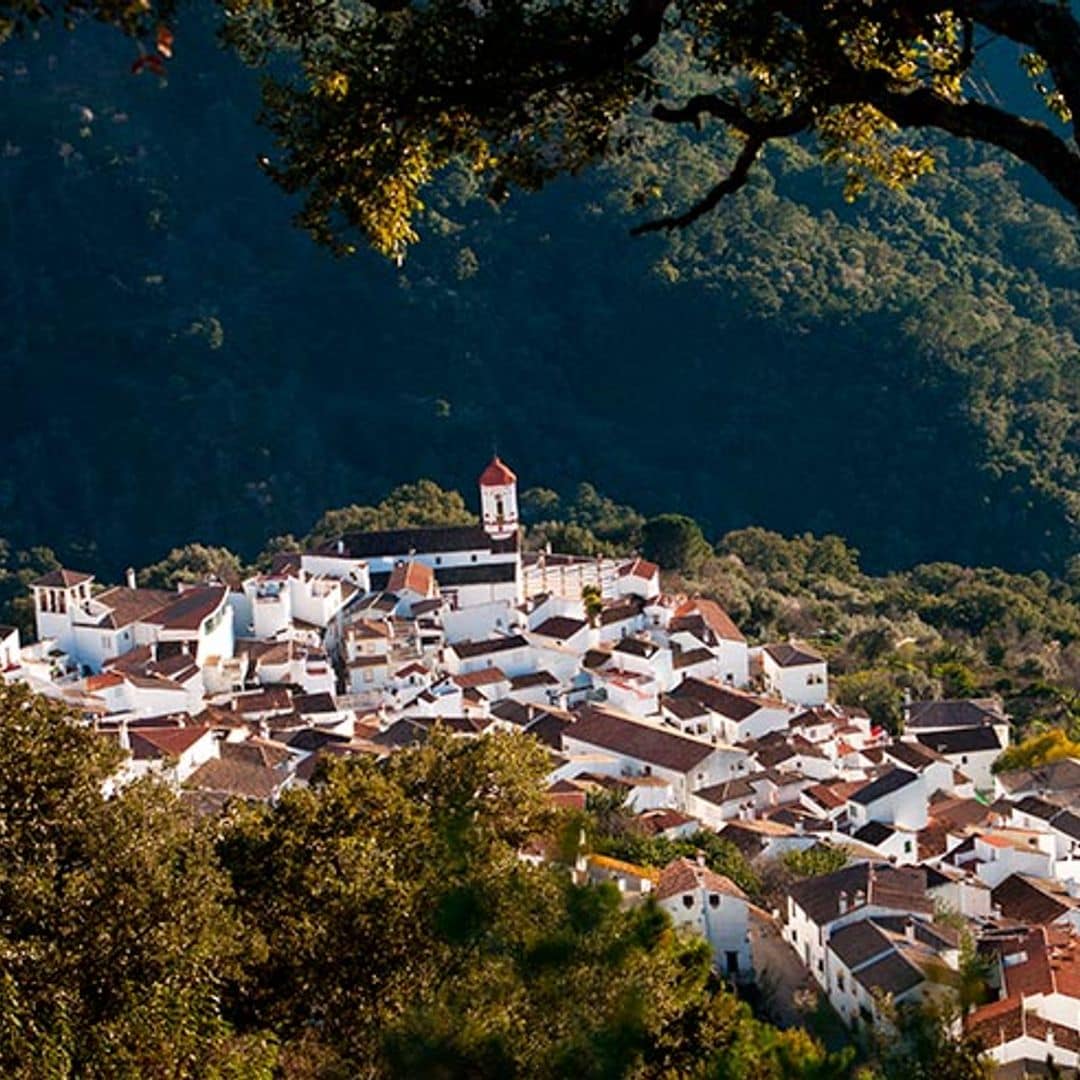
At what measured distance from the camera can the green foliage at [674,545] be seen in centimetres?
4422

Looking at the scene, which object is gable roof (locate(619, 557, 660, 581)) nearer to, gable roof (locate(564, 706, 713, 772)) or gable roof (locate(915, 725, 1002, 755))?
gable roof (locate(915, 725, 1002, 755))

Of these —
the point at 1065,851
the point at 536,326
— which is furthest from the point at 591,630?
the point at 536,326

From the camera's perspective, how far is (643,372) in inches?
2594

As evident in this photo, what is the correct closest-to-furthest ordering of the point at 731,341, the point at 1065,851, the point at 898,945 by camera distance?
1. the point at 898,945
2. the point at 1065,851
3. the point at 731,341

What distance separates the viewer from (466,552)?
1471 inches

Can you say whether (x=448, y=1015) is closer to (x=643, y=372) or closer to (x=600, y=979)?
(x=600, y=979)

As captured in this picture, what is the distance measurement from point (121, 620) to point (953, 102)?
29.4 m

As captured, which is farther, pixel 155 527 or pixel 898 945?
pixel 155 527

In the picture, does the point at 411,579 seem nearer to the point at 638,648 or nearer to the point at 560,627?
the point at 560,627

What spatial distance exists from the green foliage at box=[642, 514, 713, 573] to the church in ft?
22.0

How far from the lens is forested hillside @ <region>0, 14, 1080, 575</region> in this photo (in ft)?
192

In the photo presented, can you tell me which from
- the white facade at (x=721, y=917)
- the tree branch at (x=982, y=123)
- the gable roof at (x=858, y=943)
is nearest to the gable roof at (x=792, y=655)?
the white facade at (x=721, y=917)

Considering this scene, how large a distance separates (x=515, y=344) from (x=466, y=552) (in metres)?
31.1

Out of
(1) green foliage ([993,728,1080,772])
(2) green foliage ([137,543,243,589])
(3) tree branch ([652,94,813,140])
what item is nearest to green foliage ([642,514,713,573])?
(2) green foliage ([137,543,243,589])
